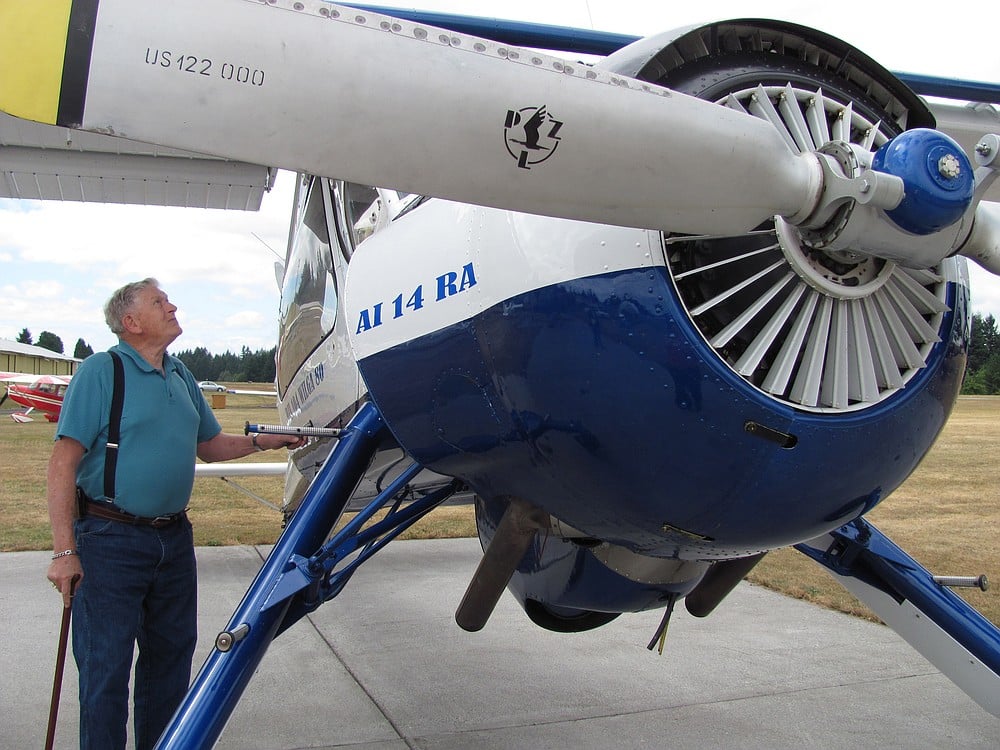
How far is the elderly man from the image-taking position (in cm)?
271

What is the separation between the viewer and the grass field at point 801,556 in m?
6.81

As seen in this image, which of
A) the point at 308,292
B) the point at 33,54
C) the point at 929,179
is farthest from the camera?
the point at 308,292

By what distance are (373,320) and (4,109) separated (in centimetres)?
131

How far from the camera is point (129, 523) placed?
9.29 ft

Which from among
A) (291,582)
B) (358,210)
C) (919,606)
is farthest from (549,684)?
(358,210)

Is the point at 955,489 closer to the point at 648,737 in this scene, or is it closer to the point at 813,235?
the point at 648,737

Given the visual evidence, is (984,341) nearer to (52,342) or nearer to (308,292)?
(308,292)

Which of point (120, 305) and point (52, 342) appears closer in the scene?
point (120, 305)

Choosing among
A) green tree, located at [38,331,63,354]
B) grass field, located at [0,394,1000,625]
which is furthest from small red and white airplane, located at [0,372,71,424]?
green tree, located at [38,331,63,354]

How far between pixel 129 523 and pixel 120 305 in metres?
0.73

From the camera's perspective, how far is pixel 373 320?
2.53m

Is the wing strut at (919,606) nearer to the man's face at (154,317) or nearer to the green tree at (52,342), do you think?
the man's face at (154,317)

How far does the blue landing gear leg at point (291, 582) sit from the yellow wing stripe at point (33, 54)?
5.22ft

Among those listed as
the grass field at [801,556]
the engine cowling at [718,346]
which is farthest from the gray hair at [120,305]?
the grass field at [801,556]
